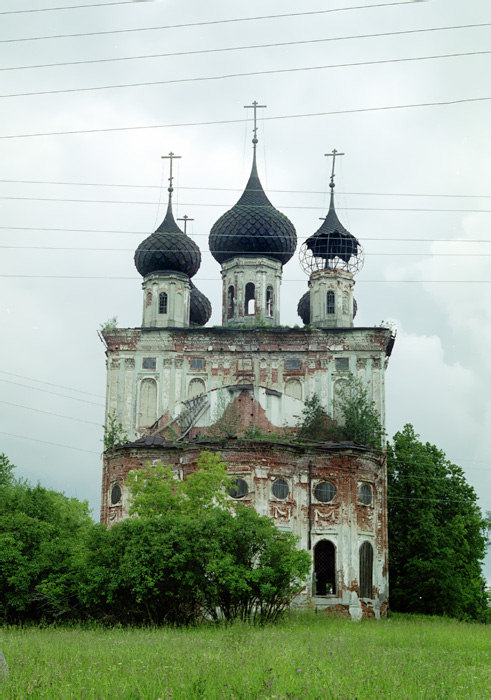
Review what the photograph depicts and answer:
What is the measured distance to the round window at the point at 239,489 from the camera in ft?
116

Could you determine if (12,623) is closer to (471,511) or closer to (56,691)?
(56,691)

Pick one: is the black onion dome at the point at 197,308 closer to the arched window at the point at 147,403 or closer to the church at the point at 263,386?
the church at the point at 263,386

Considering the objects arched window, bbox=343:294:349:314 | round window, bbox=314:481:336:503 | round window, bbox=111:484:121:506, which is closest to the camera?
round window, bbox=314:481:336:503

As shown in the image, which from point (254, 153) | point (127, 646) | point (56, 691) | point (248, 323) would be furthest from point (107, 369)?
point (56, 691)

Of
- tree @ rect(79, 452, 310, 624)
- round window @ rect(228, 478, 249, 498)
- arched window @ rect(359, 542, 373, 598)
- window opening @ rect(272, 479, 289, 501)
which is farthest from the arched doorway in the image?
tree @ rect(79, 452, 310, 624)

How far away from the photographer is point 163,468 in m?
34.7

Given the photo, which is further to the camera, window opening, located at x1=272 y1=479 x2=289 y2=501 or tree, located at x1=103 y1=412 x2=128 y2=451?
tree, located at x1=103 y1=412 x2=128 y2=451

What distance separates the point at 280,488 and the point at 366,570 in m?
5.12

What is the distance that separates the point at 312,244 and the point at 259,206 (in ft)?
11.6

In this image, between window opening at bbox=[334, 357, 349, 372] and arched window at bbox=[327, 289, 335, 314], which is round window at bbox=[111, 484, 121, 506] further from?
arched window at bbox=[327, 289, 335, 314]

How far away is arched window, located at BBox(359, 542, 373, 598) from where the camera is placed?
3669 cm

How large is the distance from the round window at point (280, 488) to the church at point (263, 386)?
5cm

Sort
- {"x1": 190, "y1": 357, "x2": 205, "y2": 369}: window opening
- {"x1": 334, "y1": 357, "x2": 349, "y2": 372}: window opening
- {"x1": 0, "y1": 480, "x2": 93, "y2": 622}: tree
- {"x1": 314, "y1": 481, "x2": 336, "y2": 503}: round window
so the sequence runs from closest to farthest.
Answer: {"x1": 0, "y1": 480, "x2": 93, "y2": 622}: tree < {"x1": 314, "y1": 481, "x2": 336, "y2": 503}: round window < {"x1": 334, "y1": 357, "x2": 349, "y2": 372}: window opening < {"x1": 190, "y1": 357, "x2": 205, "y2": 369}: window opening

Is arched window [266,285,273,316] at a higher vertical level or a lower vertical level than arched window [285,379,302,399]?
higher
